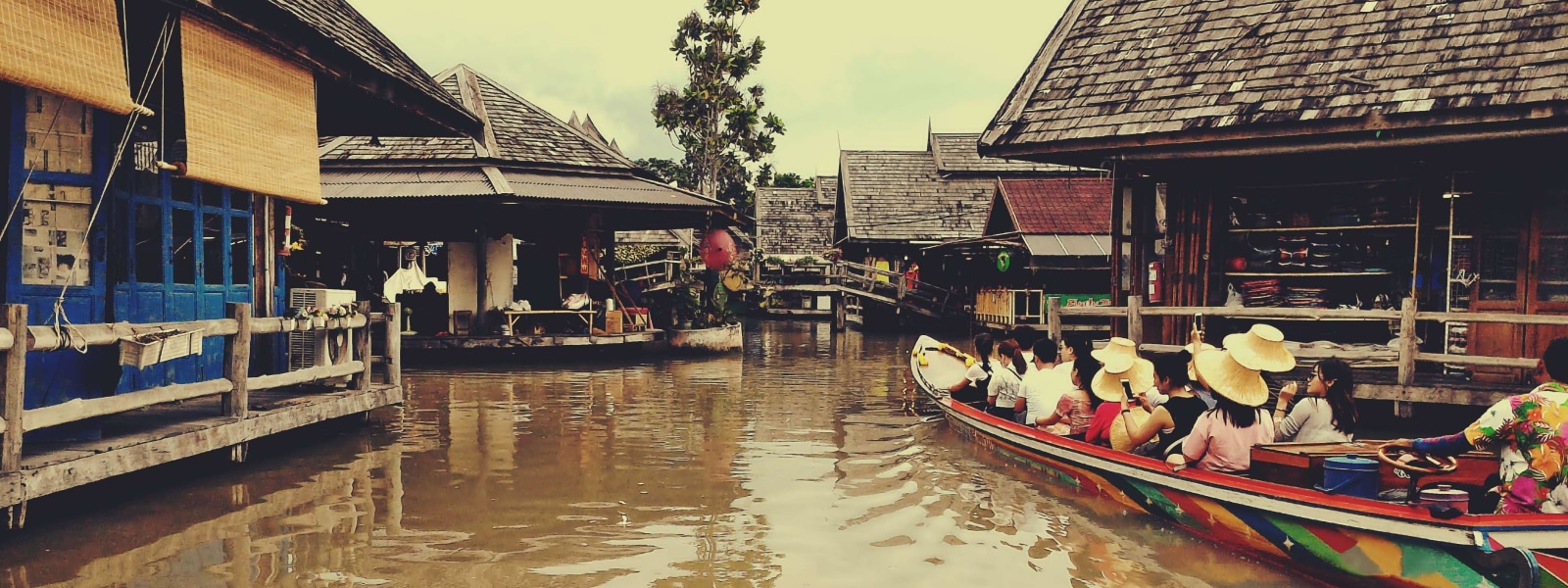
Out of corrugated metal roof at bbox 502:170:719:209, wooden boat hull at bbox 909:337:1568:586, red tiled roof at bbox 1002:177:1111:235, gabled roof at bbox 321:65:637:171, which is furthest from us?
red tiled roof at bbox 1002:177:1111:235

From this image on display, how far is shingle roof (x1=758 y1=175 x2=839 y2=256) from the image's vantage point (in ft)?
143

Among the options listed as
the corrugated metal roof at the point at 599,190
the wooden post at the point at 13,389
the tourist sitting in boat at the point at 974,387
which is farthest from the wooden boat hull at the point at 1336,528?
the corrugated metal roof at the point at 599,190

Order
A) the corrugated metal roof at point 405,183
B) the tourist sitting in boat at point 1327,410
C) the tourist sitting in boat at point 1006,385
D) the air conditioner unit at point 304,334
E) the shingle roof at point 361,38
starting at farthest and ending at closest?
the corrugated metal roof at point 405,183
the air conditioner unit at point 304,334
the tourist sitting in boat at point 1006,385
the shingle roof at point 361,38
the tourist sitting in boat at point 1327,410

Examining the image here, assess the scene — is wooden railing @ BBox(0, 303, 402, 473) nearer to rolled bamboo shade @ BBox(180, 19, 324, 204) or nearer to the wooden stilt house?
rolled bamboo shade @ BBox(180, 19, 324, 204)

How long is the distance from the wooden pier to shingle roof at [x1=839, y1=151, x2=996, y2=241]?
72.2 ft

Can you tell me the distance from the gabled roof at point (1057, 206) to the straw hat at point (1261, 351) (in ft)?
51.6

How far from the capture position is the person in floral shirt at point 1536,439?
204 inches

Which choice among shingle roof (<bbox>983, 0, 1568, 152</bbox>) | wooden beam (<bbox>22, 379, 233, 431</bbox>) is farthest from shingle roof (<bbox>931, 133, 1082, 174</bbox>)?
wooden beam (<bbox>22, 379, 233, 431</bbox>)

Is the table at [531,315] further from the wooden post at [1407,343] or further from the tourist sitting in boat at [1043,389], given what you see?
the wooden post at [1407,343]

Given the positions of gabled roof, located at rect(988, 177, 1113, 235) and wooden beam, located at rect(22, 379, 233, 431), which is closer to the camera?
wooden beam, located at rect(22, 379, 233, 431)

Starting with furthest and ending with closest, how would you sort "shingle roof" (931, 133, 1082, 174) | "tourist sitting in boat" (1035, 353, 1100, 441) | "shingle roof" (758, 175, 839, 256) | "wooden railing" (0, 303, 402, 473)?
"shingle roof" (758, 175, 839, 256)
"shingle roof" (931, 133, 1082, 174)
"tourist sitting in boat" (1035, 353, 1100, 441)
"wooden railing" (0, 303, 402, 473)

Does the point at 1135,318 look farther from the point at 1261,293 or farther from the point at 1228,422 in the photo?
the point at 1228,422

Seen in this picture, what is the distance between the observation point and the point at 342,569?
5.93 metres

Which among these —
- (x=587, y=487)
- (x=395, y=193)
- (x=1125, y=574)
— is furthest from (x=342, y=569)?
(x=395, y=193)
